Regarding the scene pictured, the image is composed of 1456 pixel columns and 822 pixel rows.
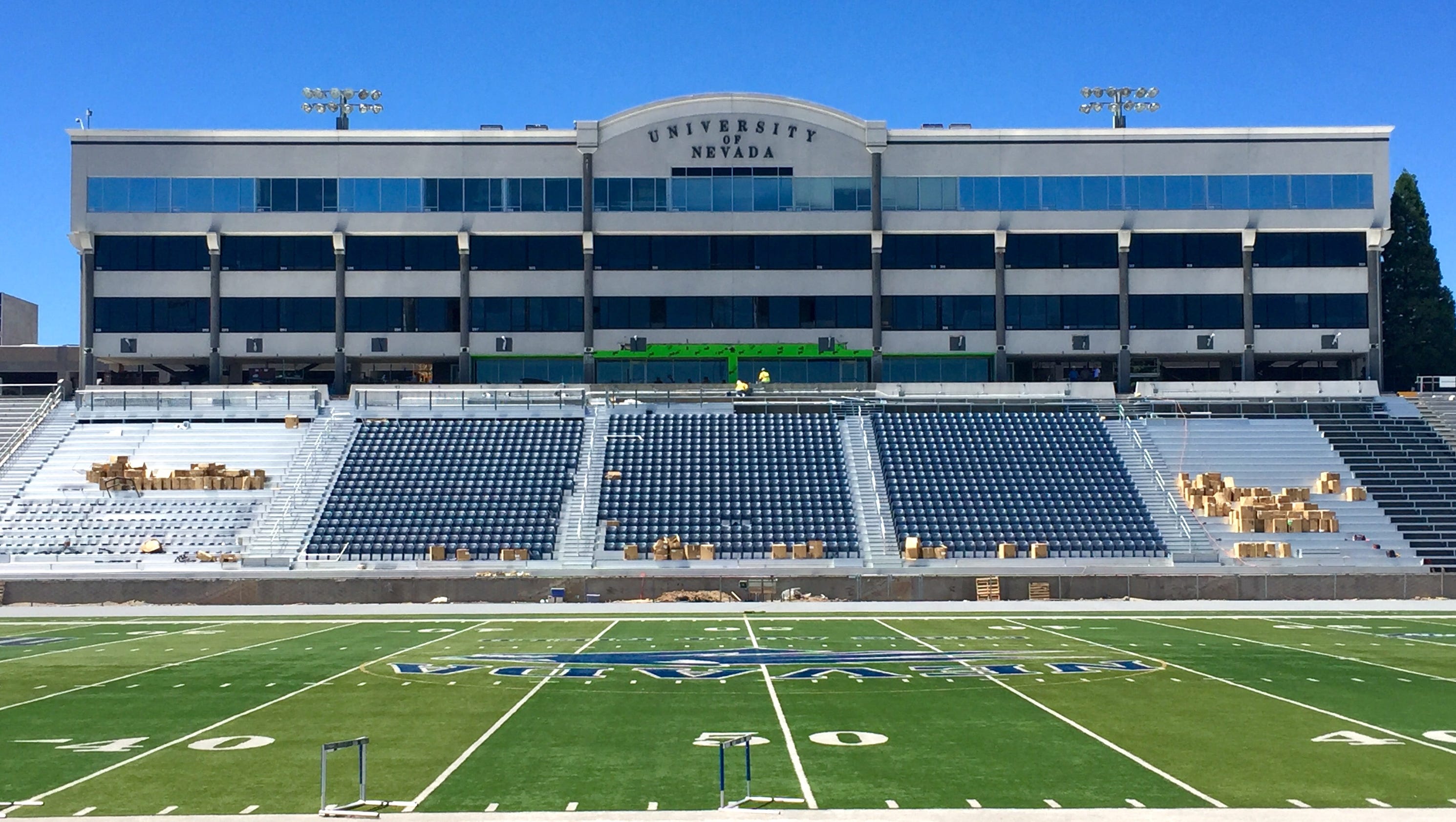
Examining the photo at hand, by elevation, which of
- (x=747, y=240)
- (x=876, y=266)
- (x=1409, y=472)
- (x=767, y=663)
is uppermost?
(x=747, y=240)

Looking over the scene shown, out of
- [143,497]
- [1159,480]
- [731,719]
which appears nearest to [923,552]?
[1159,480]

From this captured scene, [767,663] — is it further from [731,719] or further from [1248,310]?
[1248,310]

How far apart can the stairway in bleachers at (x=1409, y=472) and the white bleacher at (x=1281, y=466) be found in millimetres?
601

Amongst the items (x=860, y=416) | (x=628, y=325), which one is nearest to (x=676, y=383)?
(x=628, y=325)

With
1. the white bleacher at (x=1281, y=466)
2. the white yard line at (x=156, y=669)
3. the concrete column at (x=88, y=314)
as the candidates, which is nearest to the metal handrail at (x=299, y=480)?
the concrete column at (x=88, y=314)

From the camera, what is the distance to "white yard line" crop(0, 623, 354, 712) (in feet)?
72.9

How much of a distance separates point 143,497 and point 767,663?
37.7 meters

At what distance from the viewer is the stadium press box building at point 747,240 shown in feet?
225

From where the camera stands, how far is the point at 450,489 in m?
55.2

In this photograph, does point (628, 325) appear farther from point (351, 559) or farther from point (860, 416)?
point (351, 559)

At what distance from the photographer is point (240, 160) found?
226ft

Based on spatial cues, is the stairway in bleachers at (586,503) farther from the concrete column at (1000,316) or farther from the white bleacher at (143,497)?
the concrete column at (1000,316)

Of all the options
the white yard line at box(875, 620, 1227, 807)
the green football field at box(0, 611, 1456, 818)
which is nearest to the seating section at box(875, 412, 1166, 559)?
the green football field at box(0, 611, 1456, 818)

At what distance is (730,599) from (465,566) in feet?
35.3
